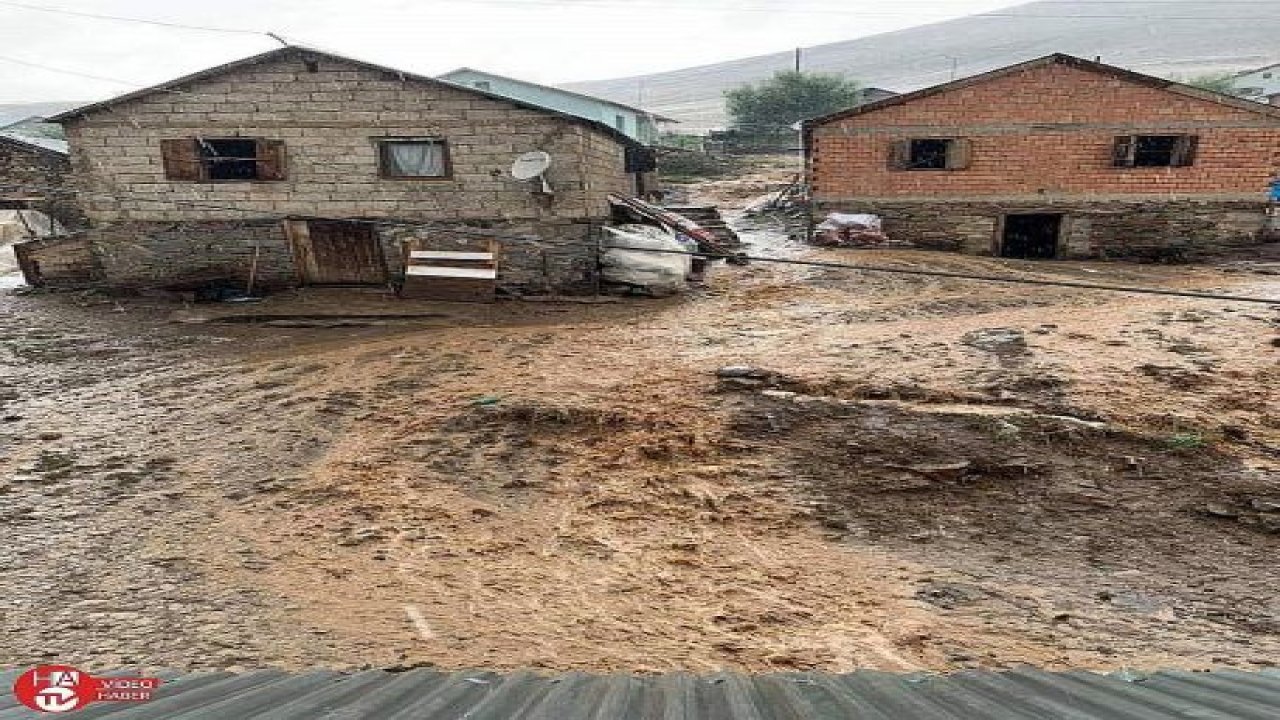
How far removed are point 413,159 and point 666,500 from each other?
10.7 meters

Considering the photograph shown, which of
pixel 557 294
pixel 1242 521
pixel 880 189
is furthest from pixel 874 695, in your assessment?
pixel 880 189

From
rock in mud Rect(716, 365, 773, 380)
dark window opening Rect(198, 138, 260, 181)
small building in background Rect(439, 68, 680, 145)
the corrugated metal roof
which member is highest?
small building in background Rect(439, 68, 680, 145)

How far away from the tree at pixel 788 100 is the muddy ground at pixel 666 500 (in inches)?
1491

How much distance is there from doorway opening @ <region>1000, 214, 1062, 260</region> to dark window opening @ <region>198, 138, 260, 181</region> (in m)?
18.9

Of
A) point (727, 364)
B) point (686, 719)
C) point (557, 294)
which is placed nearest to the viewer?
point (686, 719)

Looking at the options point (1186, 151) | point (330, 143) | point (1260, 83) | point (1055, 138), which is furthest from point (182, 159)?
point (1260, 83)

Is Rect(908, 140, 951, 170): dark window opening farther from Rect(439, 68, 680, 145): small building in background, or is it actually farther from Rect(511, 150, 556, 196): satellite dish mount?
Rect(439, 68, 680, 145): small building in background

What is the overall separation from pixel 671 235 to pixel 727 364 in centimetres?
697

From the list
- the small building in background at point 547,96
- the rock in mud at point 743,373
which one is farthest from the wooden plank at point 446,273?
the small building in background at point 547,96

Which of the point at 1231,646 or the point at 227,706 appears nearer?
the point at 227,706

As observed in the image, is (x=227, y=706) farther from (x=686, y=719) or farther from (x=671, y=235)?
(x=671, y=235)

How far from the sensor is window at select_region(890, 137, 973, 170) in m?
17.3

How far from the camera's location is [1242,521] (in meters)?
5.12

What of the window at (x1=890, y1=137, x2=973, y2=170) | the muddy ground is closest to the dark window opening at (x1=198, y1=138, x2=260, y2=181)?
the muddy ground
